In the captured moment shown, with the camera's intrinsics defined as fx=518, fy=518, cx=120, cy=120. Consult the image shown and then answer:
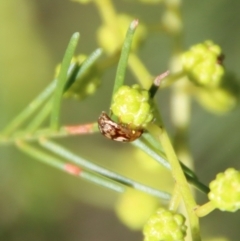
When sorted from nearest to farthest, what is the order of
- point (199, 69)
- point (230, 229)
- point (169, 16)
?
point (199, 69)
point (169, 16)
point (230, 229)

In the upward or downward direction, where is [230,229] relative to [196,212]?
upward

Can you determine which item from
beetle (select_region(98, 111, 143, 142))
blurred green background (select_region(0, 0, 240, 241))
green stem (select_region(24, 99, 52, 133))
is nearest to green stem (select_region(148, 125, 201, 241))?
beetle (select_region(98, 111, 143, 142))

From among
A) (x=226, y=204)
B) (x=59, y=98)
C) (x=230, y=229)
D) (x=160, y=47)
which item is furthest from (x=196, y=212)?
(x=160, y=47)

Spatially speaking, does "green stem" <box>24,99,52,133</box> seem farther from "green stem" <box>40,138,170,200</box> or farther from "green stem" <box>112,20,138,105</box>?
"green stem" <box>112,20,138,105</box>

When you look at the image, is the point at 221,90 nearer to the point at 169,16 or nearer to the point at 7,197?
the point at 169,16

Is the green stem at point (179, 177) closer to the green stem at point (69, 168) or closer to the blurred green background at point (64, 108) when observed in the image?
the green stem at point (69, 168)

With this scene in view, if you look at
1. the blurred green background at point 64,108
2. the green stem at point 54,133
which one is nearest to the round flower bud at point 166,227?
the green stem at point 54,133
